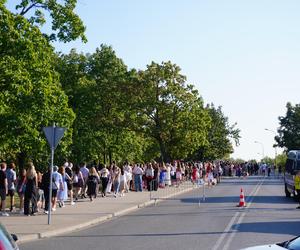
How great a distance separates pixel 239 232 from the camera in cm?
1509

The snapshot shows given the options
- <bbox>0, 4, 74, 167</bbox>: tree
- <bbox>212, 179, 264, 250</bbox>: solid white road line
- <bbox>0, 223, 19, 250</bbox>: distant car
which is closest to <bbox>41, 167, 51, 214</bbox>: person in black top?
<bbox>212, 179, 264, 250</bbox>: solid white road line

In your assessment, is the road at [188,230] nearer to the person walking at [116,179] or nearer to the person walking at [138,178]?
the person walking at [116,179]

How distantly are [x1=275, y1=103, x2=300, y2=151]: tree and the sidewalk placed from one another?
3088 inches

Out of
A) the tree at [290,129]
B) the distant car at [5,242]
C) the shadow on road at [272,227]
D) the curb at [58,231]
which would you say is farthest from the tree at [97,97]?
the tree at [290,129]

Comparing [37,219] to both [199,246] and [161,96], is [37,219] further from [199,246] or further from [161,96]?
[161,96]

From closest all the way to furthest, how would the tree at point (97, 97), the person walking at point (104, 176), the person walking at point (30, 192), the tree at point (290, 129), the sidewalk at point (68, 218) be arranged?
the sidewalk at point (68, 218)
the person walking at point (30, 192)
the person walking at point (104, 176)
the tree at point (97, 97)
the tree at point (290, 129)

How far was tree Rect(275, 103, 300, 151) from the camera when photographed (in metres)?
103

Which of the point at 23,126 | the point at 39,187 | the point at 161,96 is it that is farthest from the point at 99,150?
the point at 39,187

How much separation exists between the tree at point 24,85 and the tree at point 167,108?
20.4 meters

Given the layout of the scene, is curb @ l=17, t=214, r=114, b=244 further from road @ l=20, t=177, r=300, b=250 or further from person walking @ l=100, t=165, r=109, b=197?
person walking @ l=100, t=165, r=109, b=197

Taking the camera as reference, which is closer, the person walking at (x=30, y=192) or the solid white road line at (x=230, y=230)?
the solid white road line at (x=230, y=230)

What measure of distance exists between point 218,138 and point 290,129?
2559 centimetres

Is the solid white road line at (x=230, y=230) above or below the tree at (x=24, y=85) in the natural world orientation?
below

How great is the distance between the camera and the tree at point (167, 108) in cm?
5278
